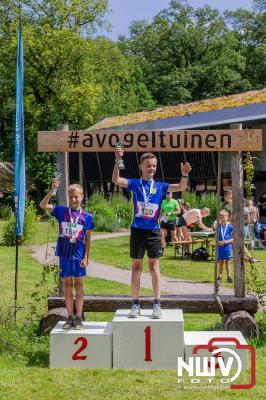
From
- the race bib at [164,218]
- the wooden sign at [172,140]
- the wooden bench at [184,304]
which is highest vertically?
the wooden sign at [172,140]

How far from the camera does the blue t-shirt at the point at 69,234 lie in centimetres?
723

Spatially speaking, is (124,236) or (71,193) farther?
(124,236)

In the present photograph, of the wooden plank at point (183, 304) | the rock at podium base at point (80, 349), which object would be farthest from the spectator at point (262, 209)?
the rock at podium base at point (80, 349)

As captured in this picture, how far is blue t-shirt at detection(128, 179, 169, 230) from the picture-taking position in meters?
7.24

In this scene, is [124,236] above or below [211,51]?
below

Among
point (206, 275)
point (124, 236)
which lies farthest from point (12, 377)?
point (124, 236)

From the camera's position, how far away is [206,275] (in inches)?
579

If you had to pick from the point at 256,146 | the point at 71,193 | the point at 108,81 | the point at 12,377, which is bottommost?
the point at 12,377

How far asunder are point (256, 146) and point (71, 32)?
116ft

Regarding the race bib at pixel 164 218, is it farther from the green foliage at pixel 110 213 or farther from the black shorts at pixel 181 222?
the green foliage at pixel 110 213

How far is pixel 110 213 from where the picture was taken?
27.9 m

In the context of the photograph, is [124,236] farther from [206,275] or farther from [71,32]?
[71,32]

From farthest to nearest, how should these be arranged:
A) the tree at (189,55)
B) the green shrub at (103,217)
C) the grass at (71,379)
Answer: the tree at (189,55), the green shrub at (103,217), the grass at (71,379)

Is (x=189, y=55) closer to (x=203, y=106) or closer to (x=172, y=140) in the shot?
(x=203, y=106)
